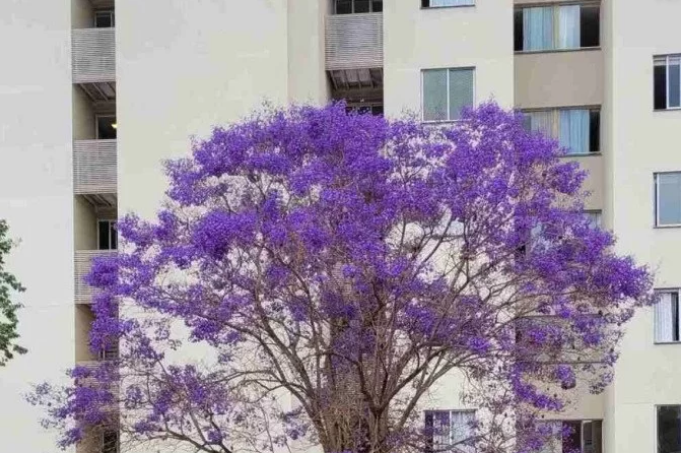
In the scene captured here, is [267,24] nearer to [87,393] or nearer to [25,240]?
[25,240]

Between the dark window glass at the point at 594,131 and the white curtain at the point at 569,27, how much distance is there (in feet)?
5.11

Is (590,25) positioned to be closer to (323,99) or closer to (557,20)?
(557,20)

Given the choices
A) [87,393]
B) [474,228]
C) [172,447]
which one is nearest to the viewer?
[474,228]

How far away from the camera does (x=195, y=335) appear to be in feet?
48.3

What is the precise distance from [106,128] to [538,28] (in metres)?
10.3

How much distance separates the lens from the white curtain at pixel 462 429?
628 inches

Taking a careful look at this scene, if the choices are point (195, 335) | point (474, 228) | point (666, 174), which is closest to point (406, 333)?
point (474, 228)

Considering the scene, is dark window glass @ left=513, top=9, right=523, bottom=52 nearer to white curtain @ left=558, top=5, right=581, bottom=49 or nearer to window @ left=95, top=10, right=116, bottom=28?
white curtain @ left=558, top=5, right=581, bottom=49

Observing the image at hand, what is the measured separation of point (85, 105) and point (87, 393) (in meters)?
9.22

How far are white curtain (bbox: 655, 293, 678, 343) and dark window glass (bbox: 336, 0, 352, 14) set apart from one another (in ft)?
30.4

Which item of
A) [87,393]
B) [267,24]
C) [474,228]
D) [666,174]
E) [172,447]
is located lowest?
[172,447]

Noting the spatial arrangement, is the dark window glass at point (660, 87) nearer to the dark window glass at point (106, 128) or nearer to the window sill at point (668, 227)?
the window sill at point (668, 227)

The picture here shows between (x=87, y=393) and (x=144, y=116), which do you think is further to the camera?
(x=144, y=116)

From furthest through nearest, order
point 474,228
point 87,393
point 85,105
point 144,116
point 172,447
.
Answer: point 85,105
point 144,116
point 172,447
point 87,393
point 474,228
